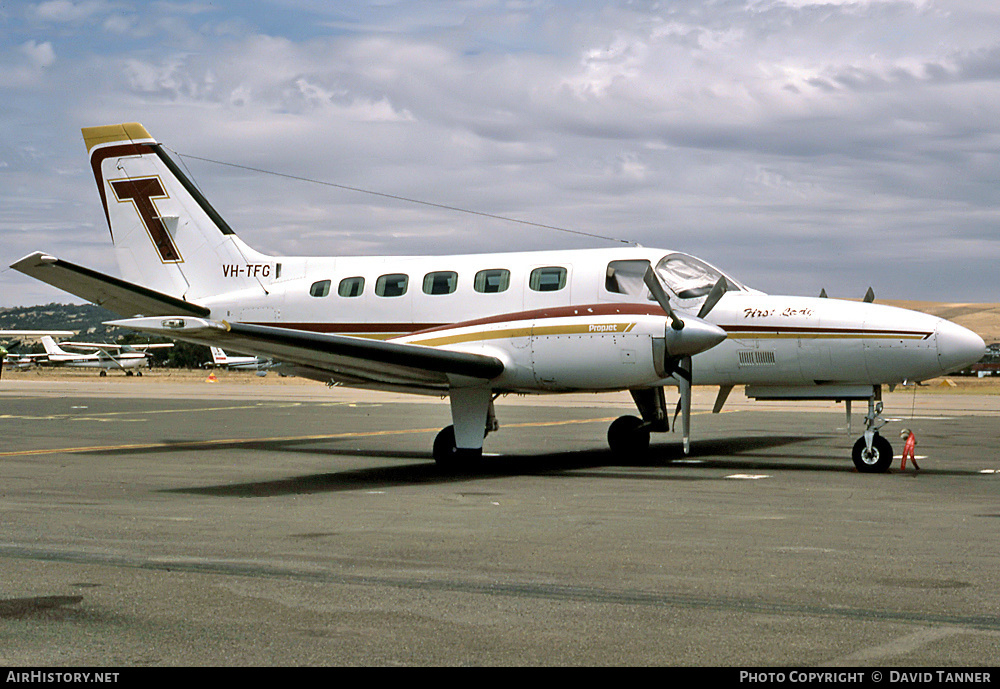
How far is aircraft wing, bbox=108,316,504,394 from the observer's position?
13.1 m

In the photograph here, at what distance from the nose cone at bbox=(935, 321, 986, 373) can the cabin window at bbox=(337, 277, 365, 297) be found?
9.37 meters

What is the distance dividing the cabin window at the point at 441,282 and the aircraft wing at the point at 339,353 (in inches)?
79.6

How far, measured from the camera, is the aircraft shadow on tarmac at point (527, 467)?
13633 millimetres

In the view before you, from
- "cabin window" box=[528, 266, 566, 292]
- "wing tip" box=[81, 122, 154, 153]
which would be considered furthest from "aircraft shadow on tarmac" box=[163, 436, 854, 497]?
"wing tip" box=[81, 122, 154, 153]

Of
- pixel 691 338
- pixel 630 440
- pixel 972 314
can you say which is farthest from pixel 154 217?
pixel 972 314

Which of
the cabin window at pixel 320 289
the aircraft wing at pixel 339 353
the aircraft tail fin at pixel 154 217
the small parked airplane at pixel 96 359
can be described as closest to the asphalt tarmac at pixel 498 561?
the aircraft wing at pixel 339 353

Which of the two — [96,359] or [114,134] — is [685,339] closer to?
[114,134]

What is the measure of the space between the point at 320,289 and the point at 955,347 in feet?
34.5

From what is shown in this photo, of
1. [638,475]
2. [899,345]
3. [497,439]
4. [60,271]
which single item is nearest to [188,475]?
[60,271]

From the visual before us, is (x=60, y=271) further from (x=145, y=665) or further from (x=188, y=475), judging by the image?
(x=145, y=665)

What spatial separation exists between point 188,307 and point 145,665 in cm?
1514

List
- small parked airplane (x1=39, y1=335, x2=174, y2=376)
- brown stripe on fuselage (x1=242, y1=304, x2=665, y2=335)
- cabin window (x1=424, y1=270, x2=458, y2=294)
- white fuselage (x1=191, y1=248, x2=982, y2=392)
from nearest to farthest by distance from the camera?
white fuselage (x1=191, y1=248, x2=982, y2=392)
brown stripe on fuselage (x1=242, y1=304, x2=665, y2=335)
cabin window (x1=424, y1=270, x2=458, y2=294)
small parked airplane (x1=39, y1=335, x2=174, y2=376)

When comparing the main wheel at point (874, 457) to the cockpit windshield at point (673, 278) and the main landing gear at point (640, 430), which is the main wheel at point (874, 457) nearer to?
the cockpit windshield at point (673, 278)

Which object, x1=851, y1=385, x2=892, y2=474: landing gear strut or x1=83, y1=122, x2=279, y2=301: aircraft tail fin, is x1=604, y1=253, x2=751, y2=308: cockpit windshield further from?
x1=83, y1=122, x2=279, y2=301: aircraft tail fin
